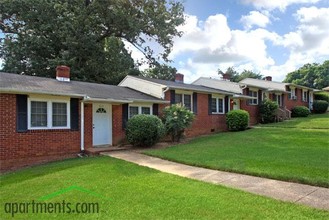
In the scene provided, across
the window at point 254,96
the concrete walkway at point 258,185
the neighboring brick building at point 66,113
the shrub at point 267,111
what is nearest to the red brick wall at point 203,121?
the neighboring brick building at point 66,113

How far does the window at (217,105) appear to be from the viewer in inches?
757

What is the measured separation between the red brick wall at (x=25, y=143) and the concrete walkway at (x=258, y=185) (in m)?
3.85

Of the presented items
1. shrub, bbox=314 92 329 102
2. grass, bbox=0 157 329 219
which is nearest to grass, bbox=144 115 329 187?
grass, bbox=0 157 329 219

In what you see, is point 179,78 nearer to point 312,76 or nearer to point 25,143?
point 25,143

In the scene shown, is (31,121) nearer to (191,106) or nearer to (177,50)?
(191,106)

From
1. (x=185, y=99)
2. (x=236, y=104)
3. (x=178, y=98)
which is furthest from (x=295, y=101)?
(x=178, y=98)

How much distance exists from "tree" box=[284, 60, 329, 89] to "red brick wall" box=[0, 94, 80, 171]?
178ft

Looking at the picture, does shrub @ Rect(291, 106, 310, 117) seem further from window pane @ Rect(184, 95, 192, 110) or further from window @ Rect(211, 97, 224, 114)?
window pane @ Rect(184, 95, 192, 110)

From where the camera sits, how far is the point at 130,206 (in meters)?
5.12

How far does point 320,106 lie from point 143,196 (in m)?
31.5

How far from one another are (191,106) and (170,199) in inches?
483

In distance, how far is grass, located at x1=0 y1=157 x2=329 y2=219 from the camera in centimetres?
468

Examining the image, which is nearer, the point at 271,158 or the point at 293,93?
the point at 271,158

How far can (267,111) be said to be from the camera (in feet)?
76.2
